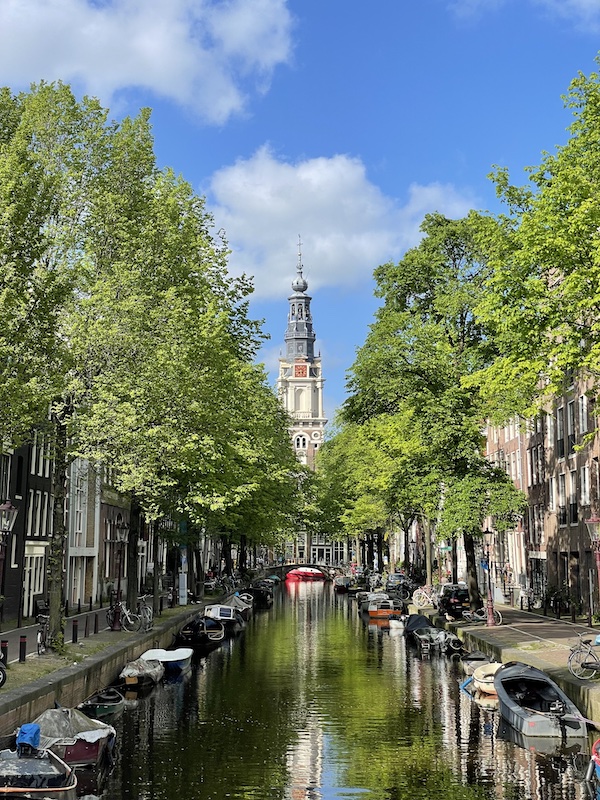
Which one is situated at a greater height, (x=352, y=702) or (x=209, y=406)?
(x=209, y=406)

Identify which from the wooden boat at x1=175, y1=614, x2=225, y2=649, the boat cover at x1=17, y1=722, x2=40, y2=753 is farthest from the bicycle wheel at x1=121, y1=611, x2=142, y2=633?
the boat cover at x1=17, y1=722, x2=40, y2=753

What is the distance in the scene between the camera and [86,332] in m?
31.1

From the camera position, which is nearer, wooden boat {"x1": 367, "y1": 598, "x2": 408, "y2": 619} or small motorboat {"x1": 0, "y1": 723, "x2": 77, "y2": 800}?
small motorboat {"x1": 0, "y1": 723, "x2": 77, "y2": 800}

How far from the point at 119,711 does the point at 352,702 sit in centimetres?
804

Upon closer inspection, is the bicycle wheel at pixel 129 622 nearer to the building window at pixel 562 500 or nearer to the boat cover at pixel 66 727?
the boat cover at pixel 66 727

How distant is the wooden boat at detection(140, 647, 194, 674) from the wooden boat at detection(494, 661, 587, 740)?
1449 centimetres

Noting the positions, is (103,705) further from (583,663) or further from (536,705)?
(583,663)

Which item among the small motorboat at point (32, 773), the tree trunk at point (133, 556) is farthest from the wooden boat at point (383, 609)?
the small motorboat at point (32, 773)

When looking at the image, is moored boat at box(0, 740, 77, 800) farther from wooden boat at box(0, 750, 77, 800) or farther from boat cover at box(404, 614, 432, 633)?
boat cover at box(404, 614, 432, 633)

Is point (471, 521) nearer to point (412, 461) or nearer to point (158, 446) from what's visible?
point (412, 461)

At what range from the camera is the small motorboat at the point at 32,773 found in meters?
17.7

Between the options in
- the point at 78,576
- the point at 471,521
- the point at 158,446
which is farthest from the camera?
the point at 78,576

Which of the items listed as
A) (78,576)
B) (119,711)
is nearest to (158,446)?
(119,711)

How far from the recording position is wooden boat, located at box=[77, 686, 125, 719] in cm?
2623
